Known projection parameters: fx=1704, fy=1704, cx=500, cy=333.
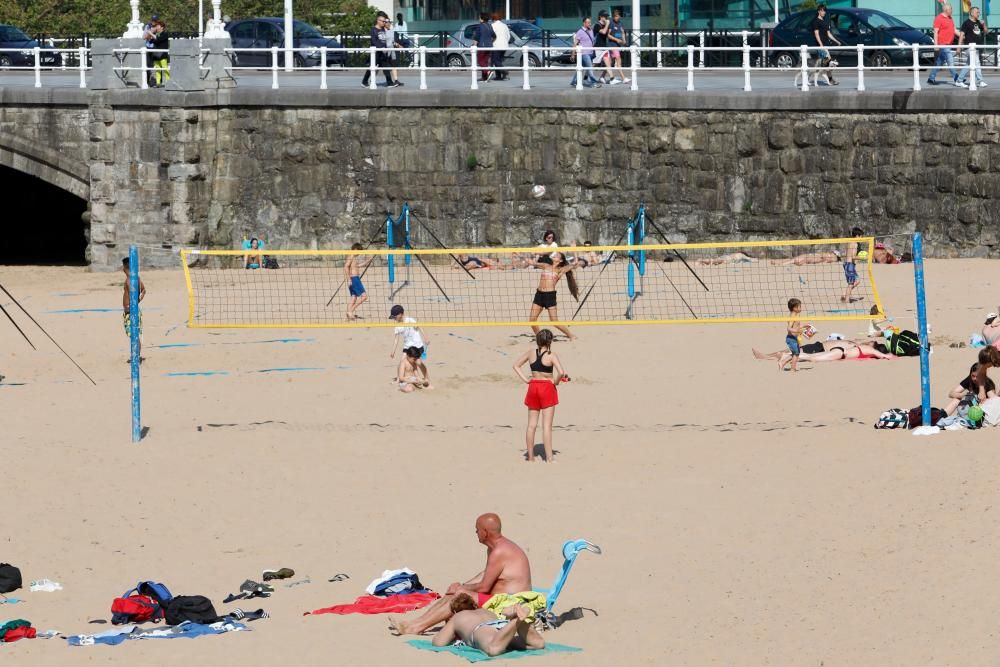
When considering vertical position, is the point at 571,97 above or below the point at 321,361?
above

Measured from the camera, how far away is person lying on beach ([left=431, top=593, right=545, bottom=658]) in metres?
9.96

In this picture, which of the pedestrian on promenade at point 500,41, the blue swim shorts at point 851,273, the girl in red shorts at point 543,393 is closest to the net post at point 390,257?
the pedestrian on promenade at point 500,41

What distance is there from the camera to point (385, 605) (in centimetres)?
1105

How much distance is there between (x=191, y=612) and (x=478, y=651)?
1940mm

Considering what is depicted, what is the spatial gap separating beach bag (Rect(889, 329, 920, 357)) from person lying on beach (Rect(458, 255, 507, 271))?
28.7ft

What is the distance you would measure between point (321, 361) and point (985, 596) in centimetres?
1074

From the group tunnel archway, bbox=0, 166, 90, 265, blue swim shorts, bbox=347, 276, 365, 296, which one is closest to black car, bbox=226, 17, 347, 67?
tunnel archway, bbox=0, 166, 90, 265

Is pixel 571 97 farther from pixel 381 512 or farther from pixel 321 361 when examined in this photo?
pixel 381 512

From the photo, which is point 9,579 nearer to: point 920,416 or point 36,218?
point 920,416

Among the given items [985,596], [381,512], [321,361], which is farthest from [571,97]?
[985,596]

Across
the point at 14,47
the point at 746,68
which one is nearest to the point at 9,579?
the point at 746,68

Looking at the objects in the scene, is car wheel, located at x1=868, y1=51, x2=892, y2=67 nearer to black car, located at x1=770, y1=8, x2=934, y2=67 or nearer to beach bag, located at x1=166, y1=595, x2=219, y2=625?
black car, located at x1=770, y1=8, x2=934, y2=67

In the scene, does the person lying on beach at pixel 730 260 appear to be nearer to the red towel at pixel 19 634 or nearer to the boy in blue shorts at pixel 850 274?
the boy in blue shorts at pixel 850 274

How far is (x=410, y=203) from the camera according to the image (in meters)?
27.4
